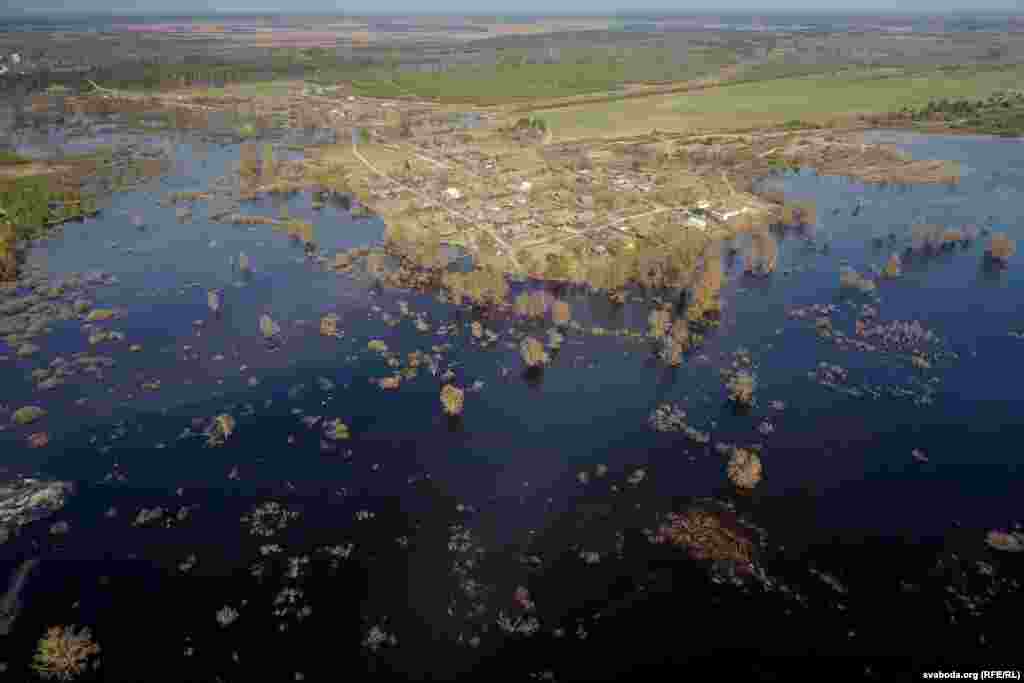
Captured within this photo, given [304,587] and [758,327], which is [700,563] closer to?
[304,587]

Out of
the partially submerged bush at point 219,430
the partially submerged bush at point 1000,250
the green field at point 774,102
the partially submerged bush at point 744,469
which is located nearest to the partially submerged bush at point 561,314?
the partially submerged bush at point 744,469

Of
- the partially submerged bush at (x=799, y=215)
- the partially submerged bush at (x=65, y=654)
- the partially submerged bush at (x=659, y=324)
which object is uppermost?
the partially submerged bush at (x=799, y=215)

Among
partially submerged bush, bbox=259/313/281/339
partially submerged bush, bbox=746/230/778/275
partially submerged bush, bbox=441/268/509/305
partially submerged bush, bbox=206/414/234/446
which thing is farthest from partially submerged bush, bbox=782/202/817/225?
partially submerged bush, bbox=206/414/234/446

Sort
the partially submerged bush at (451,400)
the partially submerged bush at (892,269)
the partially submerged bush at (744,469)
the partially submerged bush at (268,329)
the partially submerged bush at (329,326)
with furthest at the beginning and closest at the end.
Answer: the partially submerged bush at (892,269) < the partially submerged bush at (329,326) < the partially submerged bush at (268,329) < the partially submerged bush at (451,400) < the partially submerged bush at (744,469)

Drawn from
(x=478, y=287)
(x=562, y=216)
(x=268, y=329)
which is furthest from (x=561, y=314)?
(x=562, y=216)

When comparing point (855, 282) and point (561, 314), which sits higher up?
point (855, 282)

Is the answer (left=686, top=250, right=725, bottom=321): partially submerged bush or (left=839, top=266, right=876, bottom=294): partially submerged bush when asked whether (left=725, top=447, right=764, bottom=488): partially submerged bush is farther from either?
(left=839, top=266, right=876, bottom=294): partially submerged bush

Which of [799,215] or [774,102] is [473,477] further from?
[774,102]

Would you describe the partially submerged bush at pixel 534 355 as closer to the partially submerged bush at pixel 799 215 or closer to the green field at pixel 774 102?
the partially submerged bush at pixel 799 215
